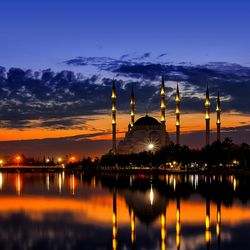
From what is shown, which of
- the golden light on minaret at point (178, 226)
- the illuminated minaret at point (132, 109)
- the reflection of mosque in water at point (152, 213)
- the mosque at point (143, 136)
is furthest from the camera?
the mosque at point (143, 136)

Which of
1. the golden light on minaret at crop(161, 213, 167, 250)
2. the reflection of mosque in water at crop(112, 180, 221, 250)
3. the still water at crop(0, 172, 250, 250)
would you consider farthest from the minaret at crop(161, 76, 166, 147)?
the golden light on minaret at crop(161, 213, 167, 250)

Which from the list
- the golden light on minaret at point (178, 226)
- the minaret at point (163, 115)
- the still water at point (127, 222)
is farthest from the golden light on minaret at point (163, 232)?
the minaret at point (163, 115)

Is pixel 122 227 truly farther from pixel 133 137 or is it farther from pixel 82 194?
pixel 133 137

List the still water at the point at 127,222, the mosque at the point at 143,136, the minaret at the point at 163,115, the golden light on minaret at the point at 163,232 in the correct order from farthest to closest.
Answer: the mosque at the point at 143,136, the minaret at the point at 163,115, the still water at the point at 127,222, the golden light on minaret at the point at 163,232

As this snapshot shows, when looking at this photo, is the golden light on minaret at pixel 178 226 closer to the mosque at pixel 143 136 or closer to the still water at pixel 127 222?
the still water at pixel 127 222

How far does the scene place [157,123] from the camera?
142 meters

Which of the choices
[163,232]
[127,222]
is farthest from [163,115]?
[163,232]

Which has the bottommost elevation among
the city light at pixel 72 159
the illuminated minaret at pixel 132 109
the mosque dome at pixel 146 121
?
the city light at pixel 72 159

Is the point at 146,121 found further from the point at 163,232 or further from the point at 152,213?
the point at 163,232

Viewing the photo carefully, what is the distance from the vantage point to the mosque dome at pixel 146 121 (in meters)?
141

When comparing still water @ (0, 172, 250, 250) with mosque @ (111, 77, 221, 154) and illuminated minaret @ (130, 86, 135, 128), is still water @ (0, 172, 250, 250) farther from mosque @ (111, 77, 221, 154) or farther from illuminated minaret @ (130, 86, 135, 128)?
mosque @ (111, 77, 221, 154)

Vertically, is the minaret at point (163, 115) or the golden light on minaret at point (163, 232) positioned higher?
the minaret at point (163, 115)

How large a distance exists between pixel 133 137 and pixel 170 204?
104 meters

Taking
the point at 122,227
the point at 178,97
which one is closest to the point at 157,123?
the point at 178,97
